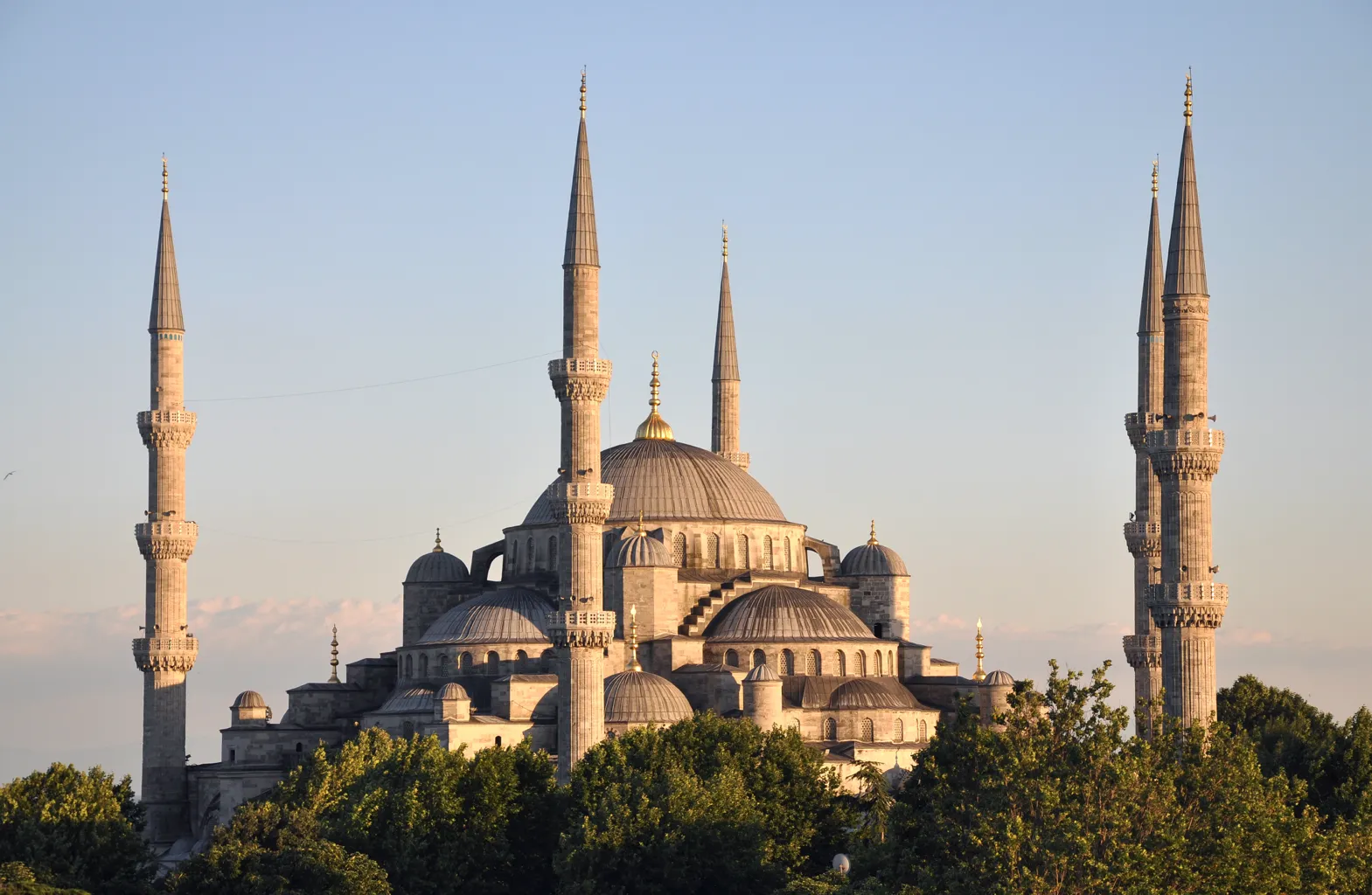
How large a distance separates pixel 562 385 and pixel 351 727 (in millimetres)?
11899

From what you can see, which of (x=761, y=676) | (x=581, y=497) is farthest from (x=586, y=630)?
(x=761, y=676)

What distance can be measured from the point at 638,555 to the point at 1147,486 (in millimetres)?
11761

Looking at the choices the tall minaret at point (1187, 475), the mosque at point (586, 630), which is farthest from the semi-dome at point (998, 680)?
the tall minaret at point (1187, 475)

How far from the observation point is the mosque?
5931 cm

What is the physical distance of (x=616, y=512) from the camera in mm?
69750

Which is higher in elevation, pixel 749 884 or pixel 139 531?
pixel 139 531

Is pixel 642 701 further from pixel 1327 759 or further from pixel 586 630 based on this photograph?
pixel 1327 759

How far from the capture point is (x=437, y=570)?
2798 inches

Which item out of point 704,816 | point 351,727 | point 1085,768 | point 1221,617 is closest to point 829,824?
point 704,816

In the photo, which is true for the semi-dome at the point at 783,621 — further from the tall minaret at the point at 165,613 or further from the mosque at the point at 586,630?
the tall minaret at the point at 165,613

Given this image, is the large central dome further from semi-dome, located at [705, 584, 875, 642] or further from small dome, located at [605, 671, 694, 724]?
small dome, located at [605, 671, 694, 724]

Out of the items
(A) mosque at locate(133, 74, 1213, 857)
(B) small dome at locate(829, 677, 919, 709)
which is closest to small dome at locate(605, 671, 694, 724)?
(A) mosque at locate(133, 74, 1213, 857)

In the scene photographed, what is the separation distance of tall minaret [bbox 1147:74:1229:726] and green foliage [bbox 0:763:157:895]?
19.0m

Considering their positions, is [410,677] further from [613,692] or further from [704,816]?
[704,816]
